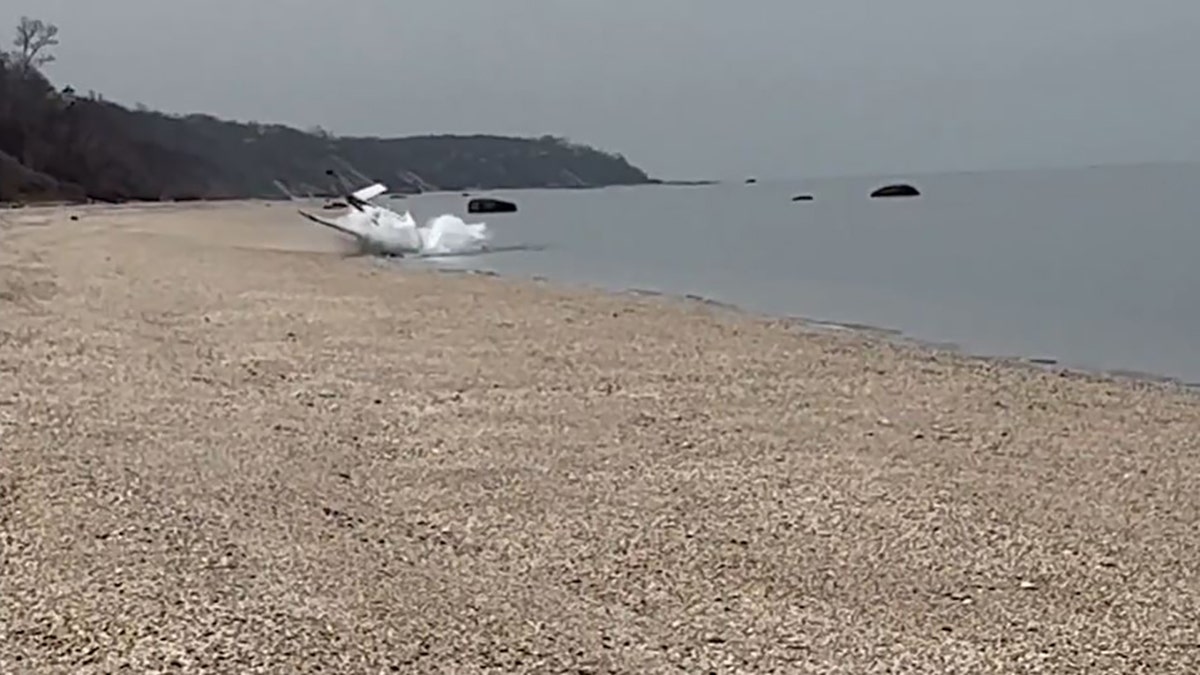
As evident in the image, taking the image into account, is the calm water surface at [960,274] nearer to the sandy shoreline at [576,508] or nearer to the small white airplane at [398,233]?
the small white airplane at [398,233]

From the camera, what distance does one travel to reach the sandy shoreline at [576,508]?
534 cm

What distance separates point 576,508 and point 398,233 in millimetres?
40591

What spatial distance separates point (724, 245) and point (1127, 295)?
2596cm

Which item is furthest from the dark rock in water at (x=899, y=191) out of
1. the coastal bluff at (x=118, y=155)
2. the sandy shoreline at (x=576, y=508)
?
the sandy shoreline at (x=576, y=508)

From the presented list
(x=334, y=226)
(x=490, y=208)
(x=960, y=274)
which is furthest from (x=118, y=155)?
(x=960, y=274)

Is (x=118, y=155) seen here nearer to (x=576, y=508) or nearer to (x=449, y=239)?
(x=449, y=239)

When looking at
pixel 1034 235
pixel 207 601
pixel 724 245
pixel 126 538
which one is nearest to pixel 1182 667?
pixel 207 601

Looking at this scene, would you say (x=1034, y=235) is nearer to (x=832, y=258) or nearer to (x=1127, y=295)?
(x=832, y=258)

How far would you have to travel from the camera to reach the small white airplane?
44688mm

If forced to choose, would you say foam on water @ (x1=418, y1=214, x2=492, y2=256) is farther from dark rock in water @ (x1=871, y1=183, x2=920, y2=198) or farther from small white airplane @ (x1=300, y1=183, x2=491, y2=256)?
dark rock in water @ (x1=871, y1=183, x2=920, y2=198)

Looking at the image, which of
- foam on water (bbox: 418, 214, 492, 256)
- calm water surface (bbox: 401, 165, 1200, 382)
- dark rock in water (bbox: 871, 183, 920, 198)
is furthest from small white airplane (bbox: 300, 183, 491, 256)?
dark rock in water (bbox: 871, 183, 920, 198)

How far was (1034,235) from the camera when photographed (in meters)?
53.9

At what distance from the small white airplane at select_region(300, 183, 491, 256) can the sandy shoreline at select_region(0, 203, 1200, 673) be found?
1143 inches

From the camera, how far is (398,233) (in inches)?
1874
